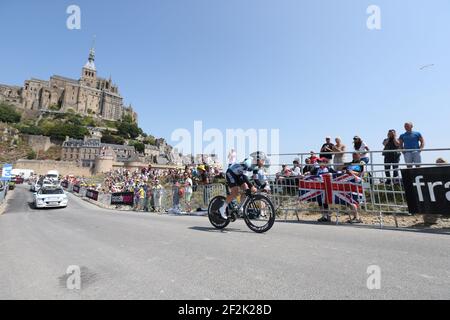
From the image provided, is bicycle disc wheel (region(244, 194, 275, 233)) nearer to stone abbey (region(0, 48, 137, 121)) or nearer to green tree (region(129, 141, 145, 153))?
green tree (region(129, 141, 145, 153))

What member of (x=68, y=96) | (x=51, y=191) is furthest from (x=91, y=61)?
(x=51, y=191)

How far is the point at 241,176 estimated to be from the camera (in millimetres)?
6695

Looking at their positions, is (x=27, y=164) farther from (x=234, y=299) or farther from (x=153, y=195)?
(x=234, y=299)

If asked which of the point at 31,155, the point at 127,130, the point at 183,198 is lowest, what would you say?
the point at 183,198

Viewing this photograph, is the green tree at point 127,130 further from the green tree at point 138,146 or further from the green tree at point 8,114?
the green tree at point 8,114

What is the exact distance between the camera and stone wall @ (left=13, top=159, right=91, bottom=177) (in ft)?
299

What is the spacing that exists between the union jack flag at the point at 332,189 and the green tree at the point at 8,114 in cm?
14936

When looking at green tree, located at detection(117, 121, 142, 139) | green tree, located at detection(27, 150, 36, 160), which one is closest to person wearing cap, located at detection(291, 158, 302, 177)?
green tree, located at detection(27, 150, 36, 160)

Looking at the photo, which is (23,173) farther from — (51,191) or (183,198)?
(183,198)

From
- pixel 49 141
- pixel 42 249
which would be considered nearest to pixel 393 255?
pixel 42 249

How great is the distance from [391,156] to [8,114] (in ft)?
502

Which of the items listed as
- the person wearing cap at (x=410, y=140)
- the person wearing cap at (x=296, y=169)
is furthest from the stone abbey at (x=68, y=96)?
the person wearing cap at (x=410, y=140)

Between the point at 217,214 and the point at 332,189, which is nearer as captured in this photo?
the point at 217,214

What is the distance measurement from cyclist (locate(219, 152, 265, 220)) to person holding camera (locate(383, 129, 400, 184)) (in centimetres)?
347
